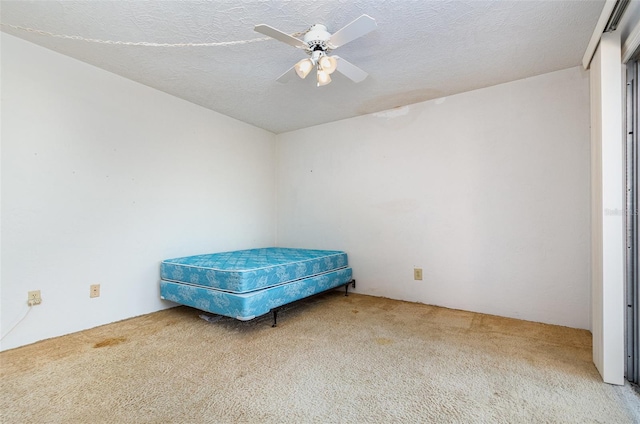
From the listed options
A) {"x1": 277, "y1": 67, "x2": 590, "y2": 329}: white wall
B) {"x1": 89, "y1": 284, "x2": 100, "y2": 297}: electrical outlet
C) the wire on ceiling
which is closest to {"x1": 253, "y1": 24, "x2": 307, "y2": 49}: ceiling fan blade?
the wire on ceiling

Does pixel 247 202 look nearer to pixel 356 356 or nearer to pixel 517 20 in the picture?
pixel 356 356

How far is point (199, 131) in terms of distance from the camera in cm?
329

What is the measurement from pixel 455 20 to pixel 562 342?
2.40 metres

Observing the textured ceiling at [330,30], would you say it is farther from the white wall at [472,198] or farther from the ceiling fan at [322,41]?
the white wall at [472,198]

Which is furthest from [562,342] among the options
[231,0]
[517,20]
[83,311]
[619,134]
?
[83,311]

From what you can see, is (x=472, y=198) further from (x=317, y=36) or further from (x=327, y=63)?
(x=317, y=36)

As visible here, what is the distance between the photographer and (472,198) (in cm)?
288

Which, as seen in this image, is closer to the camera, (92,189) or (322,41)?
(322,41)

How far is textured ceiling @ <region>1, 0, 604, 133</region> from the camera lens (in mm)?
1747

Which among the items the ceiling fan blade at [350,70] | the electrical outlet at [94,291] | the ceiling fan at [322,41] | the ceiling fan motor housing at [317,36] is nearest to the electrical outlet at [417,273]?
the ceiling fan blade at [350,70]

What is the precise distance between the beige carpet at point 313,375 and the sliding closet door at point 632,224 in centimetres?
27

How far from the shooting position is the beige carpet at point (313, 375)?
1.36 meters

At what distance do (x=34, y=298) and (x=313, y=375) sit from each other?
2124mm

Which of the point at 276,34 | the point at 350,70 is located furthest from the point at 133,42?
the point at 350,70
